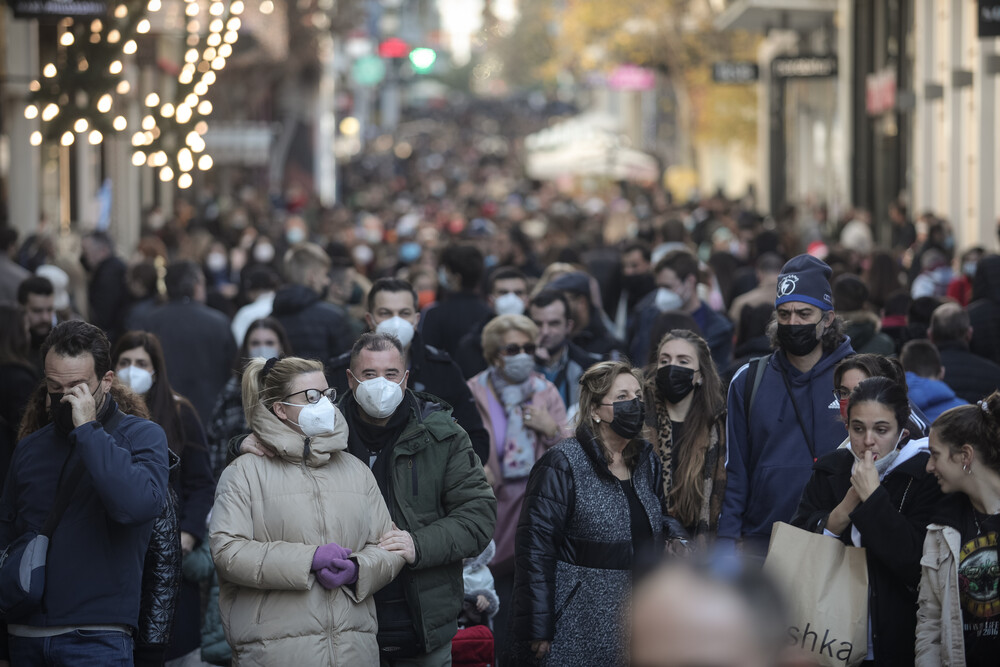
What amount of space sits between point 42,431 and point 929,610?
3.20 metres

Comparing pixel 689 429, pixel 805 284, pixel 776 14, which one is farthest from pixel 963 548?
pixel 776 14

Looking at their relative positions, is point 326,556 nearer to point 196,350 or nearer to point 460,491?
point 460,491

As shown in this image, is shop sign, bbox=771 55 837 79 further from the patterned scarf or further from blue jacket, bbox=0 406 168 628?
blue jacket, bbox=0 406 168 628

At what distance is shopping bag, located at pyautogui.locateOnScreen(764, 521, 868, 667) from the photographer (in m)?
5.26

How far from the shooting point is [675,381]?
22.5ft

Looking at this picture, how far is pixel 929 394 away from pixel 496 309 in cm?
328

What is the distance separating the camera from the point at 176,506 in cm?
586

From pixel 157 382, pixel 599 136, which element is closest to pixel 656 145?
pixel 599 136

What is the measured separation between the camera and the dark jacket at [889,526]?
5266 mm

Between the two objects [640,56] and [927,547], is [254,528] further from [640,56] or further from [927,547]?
[640,56]

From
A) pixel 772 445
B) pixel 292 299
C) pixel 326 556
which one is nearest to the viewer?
pixel 326 556

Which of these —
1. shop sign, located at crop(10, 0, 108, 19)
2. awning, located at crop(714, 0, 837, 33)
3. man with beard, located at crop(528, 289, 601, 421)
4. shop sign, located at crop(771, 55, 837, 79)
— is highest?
awning, located at crop(714, 0, 837, 33)

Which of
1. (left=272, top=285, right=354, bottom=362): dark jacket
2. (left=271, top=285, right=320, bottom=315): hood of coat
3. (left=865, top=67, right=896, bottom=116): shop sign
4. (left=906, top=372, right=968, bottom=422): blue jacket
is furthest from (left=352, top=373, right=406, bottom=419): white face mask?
(left=865, top=67, right=896, bottom=116): shop sign

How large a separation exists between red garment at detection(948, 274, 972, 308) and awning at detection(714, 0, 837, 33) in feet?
60.8
